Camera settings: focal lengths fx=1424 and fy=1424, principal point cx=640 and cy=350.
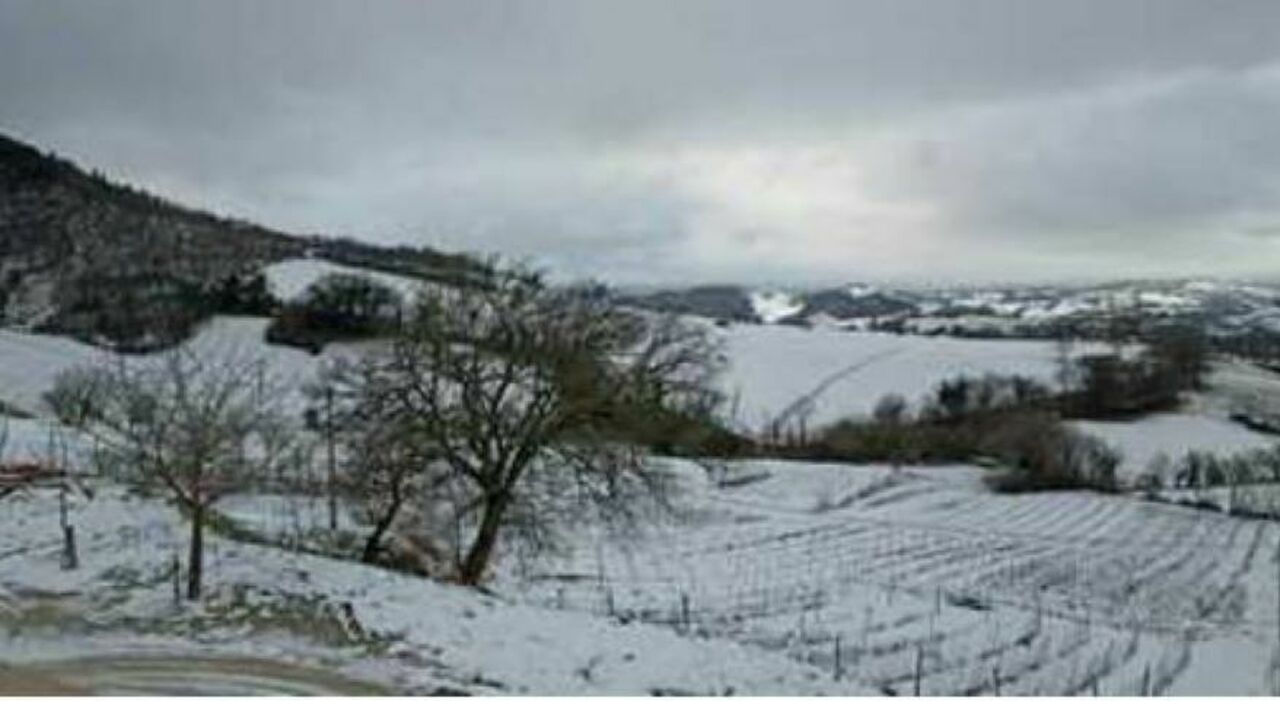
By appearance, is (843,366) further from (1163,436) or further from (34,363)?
(34,363)

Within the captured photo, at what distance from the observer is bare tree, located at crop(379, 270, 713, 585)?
10.3m

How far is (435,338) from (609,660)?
4.47m

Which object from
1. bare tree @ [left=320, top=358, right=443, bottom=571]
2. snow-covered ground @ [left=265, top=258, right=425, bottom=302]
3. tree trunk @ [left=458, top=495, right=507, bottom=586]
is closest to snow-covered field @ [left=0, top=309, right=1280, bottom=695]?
tree trunk @ [left=458, top=495, right=507, bottom=586]

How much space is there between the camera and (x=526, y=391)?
10.7 metres

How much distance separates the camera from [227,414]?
9.46 m

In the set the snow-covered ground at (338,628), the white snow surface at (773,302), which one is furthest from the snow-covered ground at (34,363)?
the white snow surface at (773,302)

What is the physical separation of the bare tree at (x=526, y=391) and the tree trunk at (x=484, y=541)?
0.01 meters

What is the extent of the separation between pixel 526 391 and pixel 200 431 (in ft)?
8.37

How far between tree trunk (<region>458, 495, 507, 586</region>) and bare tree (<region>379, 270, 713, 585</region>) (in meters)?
0.01

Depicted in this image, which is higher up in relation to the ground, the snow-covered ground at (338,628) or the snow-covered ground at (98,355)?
the snow-covered ground at (98,355)

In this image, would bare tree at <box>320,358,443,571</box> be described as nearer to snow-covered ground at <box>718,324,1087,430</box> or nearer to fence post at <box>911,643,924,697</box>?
snow-covered ground at <box>718,324,1087,430</box>

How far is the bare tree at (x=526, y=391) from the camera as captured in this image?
10.3 metres

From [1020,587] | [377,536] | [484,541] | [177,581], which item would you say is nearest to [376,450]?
[377,536]

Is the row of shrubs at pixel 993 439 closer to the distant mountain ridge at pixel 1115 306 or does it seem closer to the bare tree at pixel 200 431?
the distant mountain ridge at pixel 1115 306
